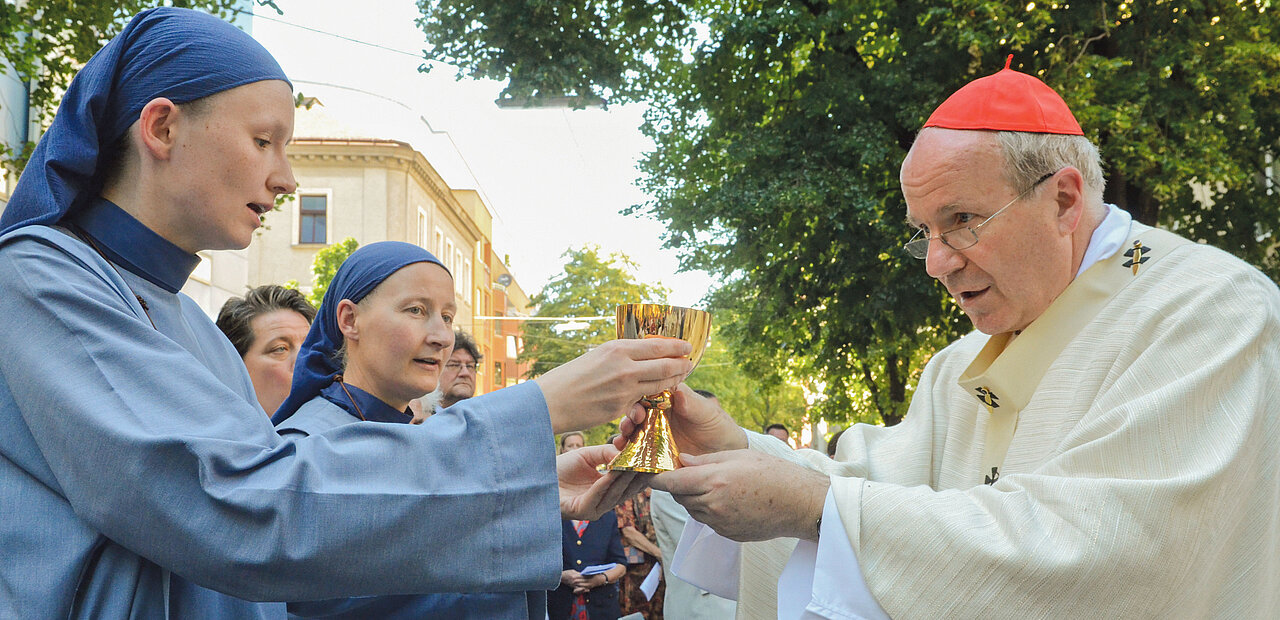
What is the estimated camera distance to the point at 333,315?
339 centimetres

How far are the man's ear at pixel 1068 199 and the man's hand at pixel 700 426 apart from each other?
105 cm

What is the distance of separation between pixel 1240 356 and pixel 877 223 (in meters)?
9.48

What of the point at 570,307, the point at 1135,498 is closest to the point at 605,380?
the point at 1135,498

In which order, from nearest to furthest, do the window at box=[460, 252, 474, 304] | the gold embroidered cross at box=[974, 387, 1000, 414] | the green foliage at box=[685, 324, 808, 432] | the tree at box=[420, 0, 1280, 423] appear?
the gold embroidered cross at box=[974, 387, 1000, 414], the tree at box=[420, 0, 1280, 423], the green foliage at box=[685, 324, 808, 432], the window at box=[460, 252, 474, 304]

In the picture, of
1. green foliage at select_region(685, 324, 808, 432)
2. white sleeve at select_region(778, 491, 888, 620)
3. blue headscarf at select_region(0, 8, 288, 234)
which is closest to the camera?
blue headscarf at select_region(0, 8, 288, 234)

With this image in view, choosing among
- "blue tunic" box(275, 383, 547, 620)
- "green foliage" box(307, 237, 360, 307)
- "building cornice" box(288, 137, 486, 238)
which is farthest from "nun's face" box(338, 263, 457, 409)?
"building cornice" box(288, 137, 486, 238)

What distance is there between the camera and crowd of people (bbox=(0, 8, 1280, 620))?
61.8 inches

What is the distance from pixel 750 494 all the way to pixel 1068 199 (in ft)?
4.23

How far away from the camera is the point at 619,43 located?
436 inches

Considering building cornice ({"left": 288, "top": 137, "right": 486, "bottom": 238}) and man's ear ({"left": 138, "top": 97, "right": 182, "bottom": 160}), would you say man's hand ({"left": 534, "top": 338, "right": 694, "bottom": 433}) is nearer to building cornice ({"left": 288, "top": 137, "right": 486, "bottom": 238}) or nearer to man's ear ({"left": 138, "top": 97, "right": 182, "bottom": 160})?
man's ear ({"left": 138, "top": 97, "right": 182, "bottom": 160})

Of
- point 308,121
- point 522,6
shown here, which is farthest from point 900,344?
point 308,121

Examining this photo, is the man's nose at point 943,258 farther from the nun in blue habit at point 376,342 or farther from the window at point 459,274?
A: the window at point 459,274

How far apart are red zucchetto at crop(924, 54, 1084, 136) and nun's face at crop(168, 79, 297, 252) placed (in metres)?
1.83

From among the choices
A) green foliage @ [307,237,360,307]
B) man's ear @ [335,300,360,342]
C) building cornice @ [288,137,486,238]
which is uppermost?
building cornice @ [288,137,486,238]
